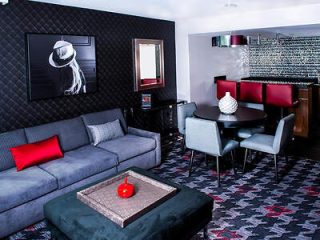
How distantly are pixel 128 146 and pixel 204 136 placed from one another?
1.03 metres

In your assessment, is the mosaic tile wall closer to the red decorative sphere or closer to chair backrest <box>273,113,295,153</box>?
chair backrest <box>273,113,295,153</box>

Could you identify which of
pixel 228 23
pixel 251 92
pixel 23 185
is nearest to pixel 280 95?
pixel 251 92

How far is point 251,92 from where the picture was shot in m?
5.88

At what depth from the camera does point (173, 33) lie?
243 inches

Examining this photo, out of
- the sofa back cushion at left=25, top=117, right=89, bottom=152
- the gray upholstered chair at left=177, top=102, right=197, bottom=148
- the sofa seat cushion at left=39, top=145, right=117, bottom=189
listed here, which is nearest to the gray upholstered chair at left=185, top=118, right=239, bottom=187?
the gray upholstered chair at left=177, top=102, right=197, bottom=148

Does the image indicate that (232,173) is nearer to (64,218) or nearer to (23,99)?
(64,218)

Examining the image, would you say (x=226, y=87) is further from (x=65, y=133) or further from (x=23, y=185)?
(x=23, y=185)

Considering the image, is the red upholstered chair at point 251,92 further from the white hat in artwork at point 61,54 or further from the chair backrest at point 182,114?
the white hat in artwork at point 61,54

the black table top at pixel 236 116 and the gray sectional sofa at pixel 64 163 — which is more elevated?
the black table top at pixel 236 116

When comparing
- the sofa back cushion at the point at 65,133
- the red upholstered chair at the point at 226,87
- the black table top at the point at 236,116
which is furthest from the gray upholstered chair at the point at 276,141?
the sofa back cushion at the point at 65,133

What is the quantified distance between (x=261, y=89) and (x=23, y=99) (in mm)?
4081

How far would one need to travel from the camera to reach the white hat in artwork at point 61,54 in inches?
165

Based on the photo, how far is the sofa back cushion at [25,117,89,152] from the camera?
148 inches

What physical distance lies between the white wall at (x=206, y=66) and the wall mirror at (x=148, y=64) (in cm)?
67
